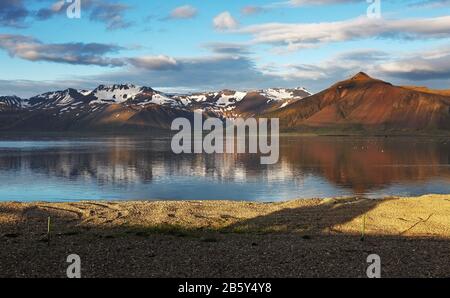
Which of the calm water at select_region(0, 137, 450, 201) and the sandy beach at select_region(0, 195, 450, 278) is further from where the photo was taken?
the calm water at select_region(0, 137, 450, 201)

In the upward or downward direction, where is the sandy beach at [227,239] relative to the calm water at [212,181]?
upward

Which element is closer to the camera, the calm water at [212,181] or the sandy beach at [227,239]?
the sandy beach at [227,239]

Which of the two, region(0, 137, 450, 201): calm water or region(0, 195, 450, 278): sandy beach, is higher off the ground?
region(0, 195, 450, 278): sandy beach

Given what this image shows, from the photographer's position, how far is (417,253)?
21.8m

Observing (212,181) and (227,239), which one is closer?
(227,239)

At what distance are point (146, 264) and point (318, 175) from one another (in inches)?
2251

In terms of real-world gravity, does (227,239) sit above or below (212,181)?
above

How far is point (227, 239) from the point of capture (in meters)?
25.2

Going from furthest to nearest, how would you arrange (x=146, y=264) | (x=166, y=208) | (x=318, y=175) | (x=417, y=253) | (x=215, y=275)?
(x=318, y=175) < (x=166, y=208) < (x=417, y=253) < (x=146, y=264) < (x=215, y=275)

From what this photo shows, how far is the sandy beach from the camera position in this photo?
19.2 metres

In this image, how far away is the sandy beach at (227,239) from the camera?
63.0 feet
